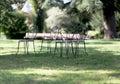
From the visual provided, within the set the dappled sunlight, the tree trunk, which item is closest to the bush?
the tree trunk

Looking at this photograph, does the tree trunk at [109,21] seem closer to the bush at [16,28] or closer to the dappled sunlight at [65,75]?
the bush at [16,28]

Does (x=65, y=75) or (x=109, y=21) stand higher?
(x=65, y=75)

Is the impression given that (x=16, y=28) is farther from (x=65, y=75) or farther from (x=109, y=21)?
(x=65, y=75)

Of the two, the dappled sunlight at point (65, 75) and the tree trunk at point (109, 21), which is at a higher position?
the dappled sunlight at point (65, 75)

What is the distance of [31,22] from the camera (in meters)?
38.3

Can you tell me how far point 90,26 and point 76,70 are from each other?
34.2 meters

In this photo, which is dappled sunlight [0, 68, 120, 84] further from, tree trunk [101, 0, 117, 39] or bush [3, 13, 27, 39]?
bush [3, 13, 27, 39]

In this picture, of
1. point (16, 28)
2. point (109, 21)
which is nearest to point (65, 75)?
point (109, 21)

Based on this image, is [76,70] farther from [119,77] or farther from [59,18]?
[59,18]

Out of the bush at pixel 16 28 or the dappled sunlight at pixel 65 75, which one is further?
the bush at pixel 16 28

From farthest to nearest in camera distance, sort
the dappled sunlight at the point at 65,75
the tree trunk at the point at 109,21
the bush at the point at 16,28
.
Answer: the bush at the point at 16,28
the tree trunk at the point at 109,21
the dappled sunlight at the point at 65,75

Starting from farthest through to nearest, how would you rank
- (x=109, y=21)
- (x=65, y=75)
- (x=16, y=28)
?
(x=16, y=28) → (x=109, y=21) → (x=65, y=75)

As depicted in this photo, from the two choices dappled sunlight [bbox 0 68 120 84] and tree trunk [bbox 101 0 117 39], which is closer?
dappled sunlight [bbox 0 68 120 84]

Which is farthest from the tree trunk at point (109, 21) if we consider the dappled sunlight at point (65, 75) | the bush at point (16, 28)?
the dappled sunlight at point (65, 75)
